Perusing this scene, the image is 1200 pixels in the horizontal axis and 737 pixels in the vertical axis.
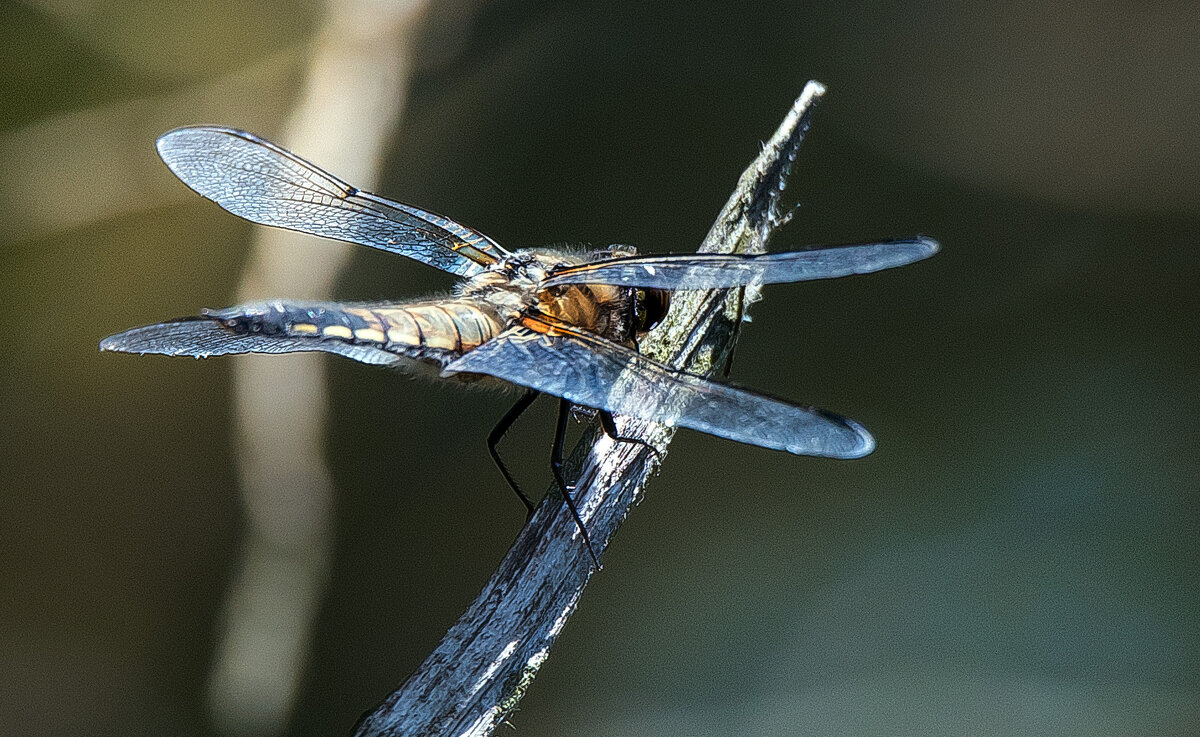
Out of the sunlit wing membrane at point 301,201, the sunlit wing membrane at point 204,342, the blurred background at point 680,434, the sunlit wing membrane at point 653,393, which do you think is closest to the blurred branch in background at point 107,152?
the blurred background at point 680,434

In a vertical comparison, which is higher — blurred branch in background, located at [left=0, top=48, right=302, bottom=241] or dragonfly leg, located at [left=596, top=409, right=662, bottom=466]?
blurred branch in background, located at [left=0, top=48, right=302, bottom=241]

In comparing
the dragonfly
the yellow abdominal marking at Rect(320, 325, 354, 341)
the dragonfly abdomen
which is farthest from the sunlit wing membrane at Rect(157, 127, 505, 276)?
the yellow abdominal marking at Rect(320, 325, 354, 341)

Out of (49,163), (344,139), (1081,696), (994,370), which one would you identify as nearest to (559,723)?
(1081,696)

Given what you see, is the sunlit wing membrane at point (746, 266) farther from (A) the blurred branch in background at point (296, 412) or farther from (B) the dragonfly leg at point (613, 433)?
(A) the blurred branch in background at point (296, 412)

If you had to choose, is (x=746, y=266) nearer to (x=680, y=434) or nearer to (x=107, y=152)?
(x=680, y=434)

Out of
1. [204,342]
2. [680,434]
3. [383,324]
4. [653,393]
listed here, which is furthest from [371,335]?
[680,434]

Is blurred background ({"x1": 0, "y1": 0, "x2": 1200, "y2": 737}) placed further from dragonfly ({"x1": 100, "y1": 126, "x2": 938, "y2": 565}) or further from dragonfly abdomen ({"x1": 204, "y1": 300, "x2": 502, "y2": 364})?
dragonfly abdomen ({"x1": 204, "y1": 300, "x2": 502, "y2": 364})
